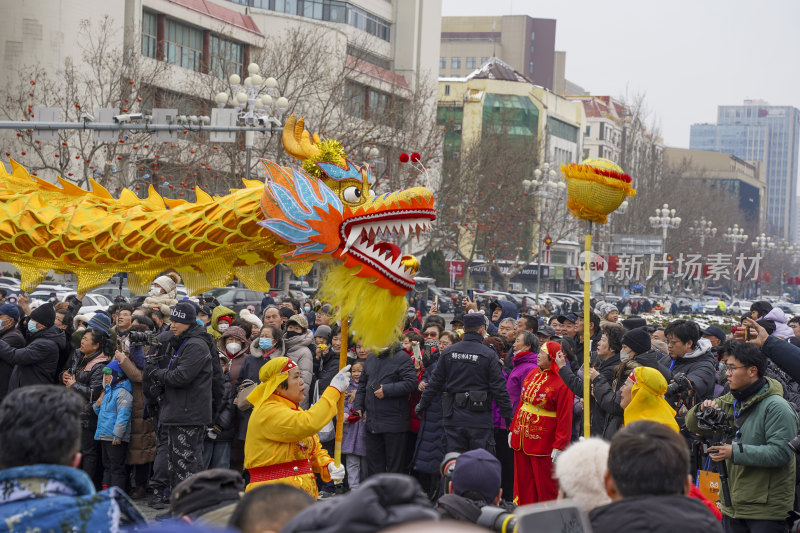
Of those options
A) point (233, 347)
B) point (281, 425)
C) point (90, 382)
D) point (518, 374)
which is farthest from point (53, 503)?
point (233, 347)

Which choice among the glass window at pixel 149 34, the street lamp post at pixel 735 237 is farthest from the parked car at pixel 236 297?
the street lamp post at pixel 735 237

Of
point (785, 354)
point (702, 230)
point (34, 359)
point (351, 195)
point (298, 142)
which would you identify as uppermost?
point (702, 230)

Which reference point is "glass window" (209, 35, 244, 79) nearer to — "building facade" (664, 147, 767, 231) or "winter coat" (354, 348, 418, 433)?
"winter coat" (354, 348, 418, 433)

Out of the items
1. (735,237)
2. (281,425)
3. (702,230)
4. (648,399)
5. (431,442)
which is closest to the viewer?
(281,425)

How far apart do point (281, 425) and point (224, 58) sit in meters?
24.8

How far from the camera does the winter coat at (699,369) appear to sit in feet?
24.8

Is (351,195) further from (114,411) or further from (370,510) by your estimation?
(370,510)

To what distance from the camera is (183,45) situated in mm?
36562

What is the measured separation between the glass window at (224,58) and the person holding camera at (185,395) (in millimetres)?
21412

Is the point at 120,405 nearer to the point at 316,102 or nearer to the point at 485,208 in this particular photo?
the point at 316,102

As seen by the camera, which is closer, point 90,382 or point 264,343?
point 90,382

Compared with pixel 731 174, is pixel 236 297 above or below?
below

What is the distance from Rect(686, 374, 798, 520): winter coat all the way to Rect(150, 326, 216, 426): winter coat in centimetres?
424

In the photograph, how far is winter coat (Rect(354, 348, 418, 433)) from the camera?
877cm
